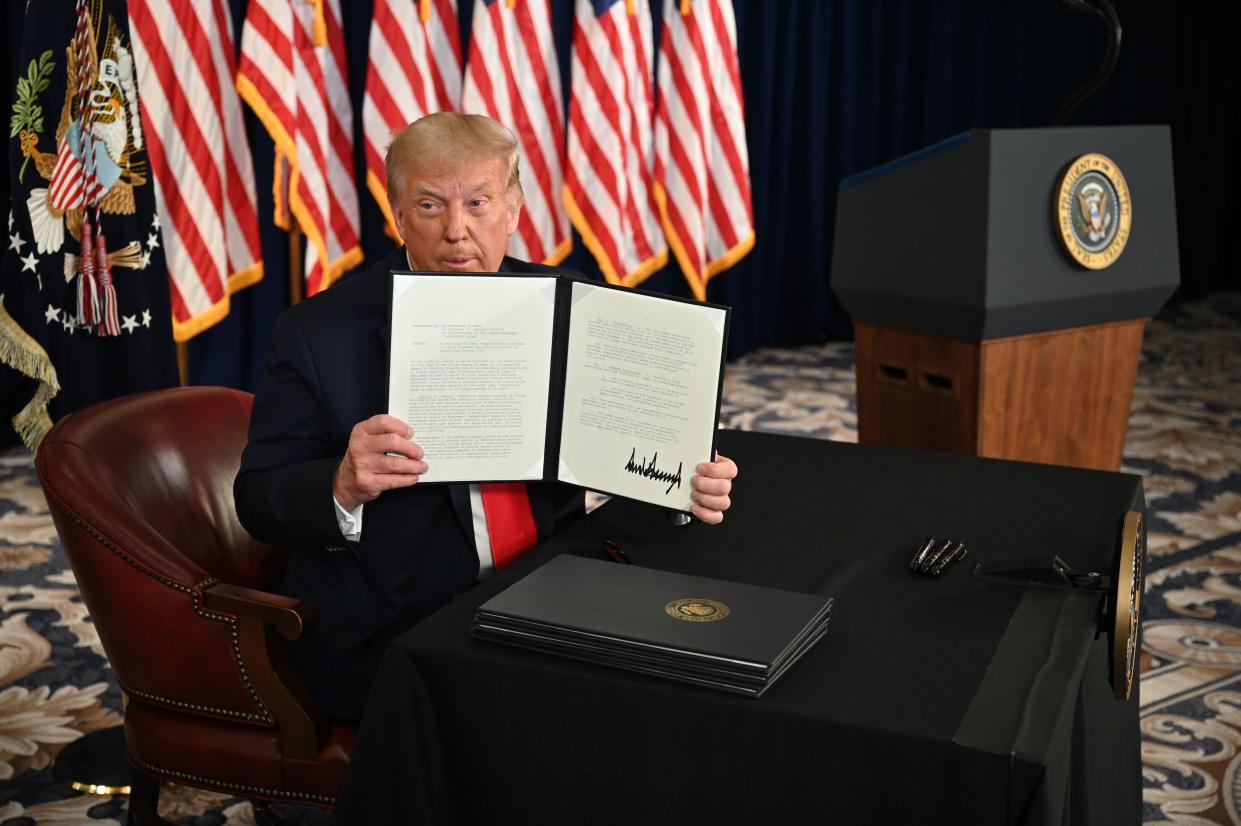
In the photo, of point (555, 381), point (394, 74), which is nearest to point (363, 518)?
point (555, 381)

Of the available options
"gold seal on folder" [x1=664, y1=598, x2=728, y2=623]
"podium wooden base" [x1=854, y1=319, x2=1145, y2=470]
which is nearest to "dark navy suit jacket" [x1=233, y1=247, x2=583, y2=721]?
"gold seal on folder" [x1=664, y1=598, x2=728, y2=623]

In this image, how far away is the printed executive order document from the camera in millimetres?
1643

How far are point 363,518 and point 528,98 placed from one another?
3.90 metres

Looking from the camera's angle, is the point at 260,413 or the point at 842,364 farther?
the point at 842,364

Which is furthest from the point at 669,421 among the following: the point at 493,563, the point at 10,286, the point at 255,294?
the point at 255,294

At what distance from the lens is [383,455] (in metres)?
1.67

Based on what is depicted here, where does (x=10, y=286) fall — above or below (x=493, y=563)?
above

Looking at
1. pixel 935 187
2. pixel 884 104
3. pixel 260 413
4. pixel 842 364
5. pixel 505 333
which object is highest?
pixel 884 104

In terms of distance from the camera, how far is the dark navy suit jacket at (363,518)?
6.19 feet

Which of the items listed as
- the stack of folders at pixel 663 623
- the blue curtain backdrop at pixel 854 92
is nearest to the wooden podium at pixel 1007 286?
the stack of folders at pixel 663 623

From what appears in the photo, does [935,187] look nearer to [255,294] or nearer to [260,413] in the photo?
[260,413]

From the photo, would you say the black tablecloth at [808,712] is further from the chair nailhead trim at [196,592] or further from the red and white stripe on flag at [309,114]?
the red and white stripe on flag at [309,114]

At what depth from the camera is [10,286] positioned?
12.0ft

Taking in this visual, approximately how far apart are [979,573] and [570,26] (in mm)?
A: 5173
